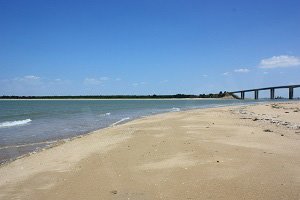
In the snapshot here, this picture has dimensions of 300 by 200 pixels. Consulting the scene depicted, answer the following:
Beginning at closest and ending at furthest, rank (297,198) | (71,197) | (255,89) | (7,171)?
(297,198) → (71,197) → (7,171) → (255,89)

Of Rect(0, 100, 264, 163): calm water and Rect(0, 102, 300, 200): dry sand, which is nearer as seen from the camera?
Rect(0, 102, 300, 200): dry sand

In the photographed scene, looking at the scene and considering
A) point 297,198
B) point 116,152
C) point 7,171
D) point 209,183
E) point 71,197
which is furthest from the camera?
point 116,152

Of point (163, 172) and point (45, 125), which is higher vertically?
point (163, 172)

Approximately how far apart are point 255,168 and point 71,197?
4341 mm

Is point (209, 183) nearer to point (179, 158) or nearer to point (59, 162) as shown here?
point (179, 158)

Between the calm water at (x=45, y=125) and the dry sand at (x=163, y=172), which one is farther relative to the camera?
the calm water at (x=45, y=125)

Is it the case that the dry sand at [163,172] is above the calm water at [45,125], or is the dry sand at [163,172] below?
above

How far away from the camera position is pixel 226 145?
11461 millimetres

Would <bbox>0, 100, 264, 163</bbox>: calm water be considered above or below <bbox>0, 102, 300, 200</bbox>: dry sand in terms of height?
below

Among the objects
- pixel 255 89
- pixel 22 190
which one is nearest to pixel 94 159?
pixel 22 190

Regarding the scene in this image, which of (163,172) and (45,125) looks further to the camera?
(45,125)

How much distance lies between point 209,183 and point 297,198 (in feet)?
5.57

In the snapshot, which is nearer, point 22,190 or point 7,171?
point 22,190

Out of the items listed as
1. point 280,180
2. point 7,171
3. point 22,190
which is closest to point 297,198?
point 280,180
